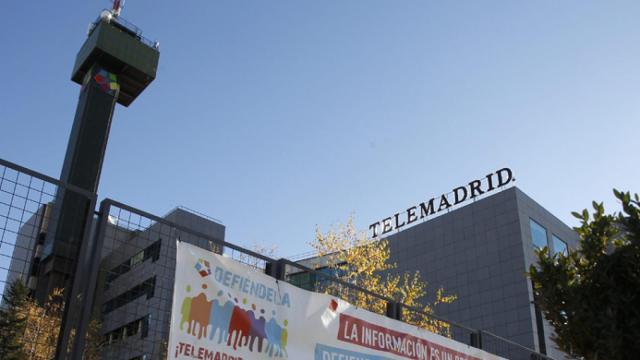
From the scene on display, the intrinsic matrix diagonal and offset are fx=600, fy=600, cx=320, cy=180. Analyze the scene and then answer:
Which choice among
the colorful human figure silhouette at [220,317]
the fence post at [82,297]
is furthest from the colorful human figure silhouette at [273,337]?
the fence post at [82,297]

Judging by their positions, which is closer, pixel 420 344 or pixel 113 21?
pixel 420 344

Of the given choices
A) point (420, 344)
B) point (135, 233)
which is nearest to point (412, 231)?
point (420, 344)

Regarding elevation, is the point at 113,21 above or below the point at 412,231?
above

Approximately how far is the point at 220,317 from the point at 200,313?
26cm

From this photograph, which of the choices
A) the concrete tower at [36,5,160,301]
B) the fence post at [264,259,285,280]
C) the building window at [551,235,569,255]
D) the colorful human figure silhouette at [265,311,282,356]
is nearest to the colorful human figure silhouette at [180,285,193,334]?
the colorful human figure silhouette at [265,311,282,356]

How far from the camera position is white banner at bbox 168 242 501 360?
20.8 feet

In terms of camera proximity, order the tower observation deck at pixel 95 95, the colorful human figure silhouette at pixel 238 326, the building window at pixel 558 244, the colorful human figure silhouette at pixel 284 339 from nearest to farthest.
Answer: the colorful human figure silhouette at pixel 238 326, the colorful human figure silhouette at pixel 284 339, the building window at pixel 558 244, the tower observation deck at pixel 95 95

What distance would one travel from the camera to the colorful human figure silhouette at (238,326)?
6.63 m

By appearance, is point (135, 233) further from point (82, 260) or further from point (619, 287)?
point (619, 287)

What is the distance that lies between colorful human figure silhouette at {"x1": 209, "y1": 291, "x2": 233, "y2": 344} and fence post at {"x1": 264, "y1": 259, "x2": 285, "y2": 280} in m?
1.06

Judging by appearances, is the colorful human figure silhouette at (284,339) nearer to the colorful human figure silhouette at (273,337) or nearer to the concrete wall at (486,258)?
the colorful human figure silhouette at (273,337)

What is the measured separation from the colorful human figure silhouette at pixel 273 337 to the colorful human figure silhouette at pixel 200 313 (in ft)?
2.84

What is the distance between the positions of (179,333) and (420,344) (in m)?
4.43

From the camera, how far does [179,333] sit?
242 inches
